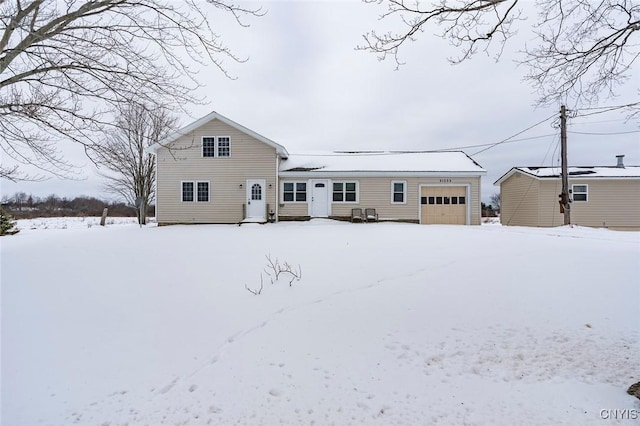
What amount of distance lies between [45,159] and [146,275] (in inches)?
132

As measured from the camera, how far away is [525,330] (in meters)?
4.49

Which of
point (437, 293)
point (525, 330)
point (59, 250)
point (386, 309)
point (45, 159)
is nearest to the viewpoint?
point (525, 330)

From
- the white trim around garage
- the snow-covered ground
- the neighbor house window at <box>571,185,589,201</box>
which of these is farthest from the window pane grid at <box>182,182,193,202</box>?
the neighbor house window at <box>571,185,589,201</box>

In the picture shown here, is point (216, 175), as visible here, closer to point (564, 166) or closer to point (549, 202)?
point (564, 166)

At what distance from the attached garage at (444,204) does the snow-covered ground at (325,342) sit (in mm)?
10483

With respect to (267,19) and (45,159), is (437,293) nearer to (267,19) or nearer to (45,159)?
(267,19)

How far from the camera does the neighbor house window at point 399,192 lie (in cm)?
1839

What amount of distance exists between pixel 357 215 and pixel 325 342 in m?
13.9

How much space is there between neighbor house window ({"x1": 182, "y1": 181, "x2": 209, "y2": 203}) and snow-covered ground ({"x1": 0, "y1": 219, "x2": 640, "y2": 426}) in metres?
10.0

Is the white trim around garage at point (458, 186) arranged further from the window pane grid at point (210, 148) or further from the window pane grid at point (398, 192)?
the window pane grid at point (210, 148)

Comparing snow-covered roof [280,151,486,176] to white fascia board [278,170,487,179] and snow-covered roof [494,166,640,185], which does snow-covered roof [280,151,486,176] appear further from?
snow-covered roof [494,166,640,185]

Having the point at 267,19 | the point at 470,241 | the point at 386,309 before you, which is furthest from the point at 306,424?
the point at 470,241

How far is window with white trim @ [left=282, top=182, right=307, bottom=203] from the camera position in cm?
1836

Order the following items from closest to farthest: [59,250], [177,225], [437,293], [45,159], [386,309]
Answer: [386,309], [437,293], [45,159], [59,250], [177,225]
